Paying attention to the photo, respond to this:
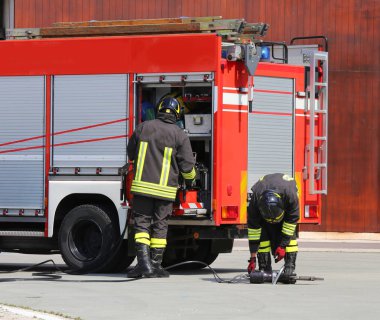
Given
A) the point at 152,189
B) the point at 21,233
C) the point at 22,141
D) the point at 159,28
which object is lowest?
the point at 21,233

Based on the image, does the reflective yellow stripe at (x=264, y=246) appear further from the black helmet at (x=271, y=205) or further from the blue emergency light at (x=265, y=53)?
the blue emergency light at (x=265, y=53)

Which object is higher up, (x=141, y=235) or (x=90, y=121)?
(x=90, y=121)

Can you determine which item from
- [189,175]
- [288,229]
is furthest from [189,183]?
[288,229]

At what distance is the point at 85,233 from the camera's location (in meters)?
15.3

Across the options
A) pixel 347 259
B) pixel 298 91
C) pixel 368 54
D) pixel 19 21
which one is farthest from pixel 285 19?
pixel 298 91

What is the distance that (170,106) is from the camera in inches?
566

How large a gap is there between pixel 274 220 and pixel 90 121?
2862 millimetres

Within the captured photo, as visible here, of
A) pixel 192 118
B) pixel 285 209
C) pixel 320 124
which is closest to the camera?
pixel 285 209

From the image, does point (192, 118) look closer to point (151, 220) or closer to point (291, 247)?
point (151, 220)

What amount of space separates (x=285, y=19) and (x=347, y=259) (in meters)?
7.45

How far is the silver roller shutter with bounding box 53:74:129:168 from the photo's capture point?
49.2ft

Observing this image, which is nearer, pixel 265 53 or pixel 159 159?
pixel 159 159

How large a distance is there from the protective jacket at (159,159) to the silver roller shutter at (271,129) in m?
1.09

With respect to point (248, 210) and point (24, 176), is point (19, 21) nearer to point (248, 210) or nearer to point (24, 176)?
point (24, 176)
